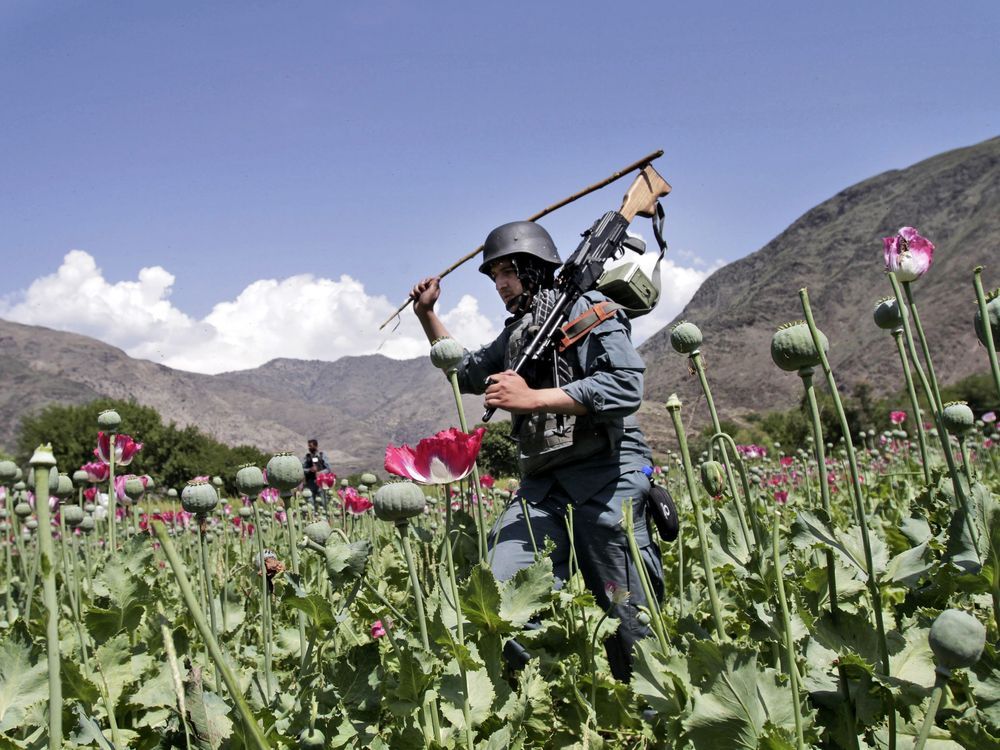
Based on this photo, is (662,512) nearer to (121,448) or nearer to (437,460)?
(437,460)

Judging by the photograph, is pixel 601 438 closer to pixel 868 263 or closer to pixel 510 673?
pixel 510 673

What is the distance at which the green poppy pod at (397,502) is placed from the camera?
1.29 metres

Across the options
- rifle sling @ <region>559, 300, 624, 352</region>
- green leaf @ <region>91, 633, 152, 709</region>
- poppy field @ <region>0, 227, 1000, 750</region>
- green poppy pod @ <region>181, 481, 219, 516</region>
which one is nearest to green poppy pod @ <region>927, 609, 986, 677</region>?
poppy field @ <region>0, 227, 1000, 750</region>

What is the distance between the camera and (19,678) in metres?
1.17

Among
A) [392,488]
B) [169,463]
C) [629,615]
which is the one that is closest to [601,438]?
[629,615]

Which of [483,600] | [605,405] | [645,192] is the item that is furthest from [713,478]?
[645,192]

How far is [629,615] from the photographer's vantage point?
2.33m

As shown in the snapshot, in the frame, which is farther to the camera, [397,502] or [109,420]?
[109,420]

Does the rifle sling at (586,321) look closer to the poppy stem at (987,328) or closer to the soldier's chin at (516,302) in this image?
the soldier's chin at (516,302)

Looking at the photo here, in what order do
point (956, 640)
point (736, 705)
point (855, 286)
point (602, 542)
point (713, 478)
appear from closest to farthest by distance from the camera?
point (956, 640)
point (736, 705)
point (713, 478)
point (602, 542)
point (855, 286)

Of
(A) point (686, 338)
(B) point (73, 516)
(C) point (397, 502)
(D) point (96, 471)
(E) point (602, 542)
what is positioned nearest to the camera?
(C) point (397, 502)

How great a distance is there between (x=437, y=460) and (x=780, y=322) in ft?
195

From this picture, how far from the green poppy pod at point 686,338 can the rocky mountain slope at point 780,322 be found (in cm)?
2307

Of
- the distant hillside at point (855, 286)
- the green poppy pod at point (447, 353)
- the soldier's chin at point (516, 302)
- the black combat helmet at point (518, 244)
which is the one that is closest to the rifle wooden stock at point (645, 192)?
the black combat helmet at point (518, 244)
